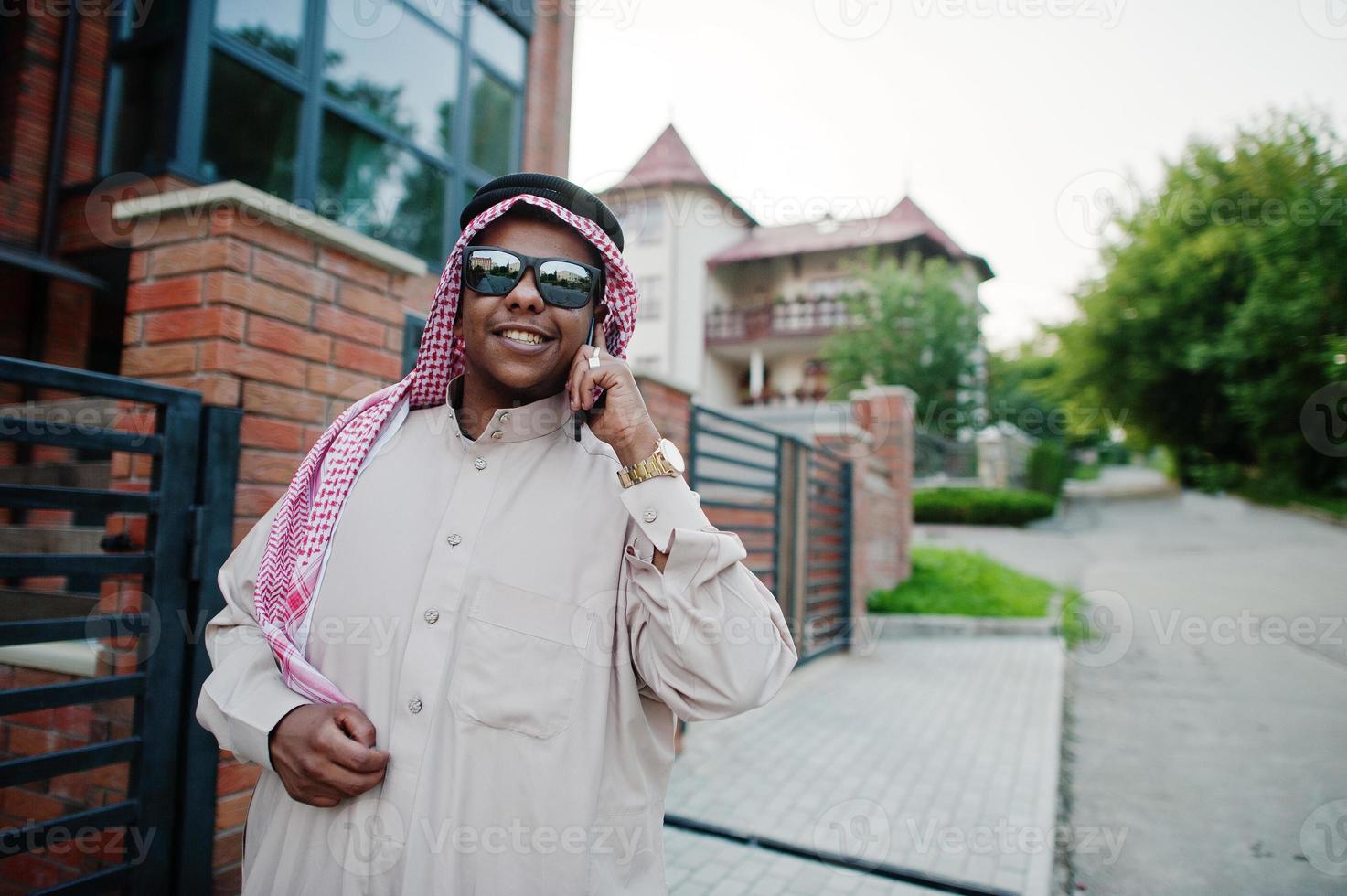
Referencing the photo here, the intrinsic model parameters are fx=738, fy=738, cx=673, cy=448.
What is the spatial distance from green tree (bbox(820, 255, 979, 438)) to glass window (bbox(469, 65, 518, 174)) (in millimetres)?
17070

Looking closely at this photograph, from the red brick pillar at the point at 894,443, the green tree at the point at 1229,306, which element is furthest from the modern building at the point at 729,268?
the red brick pillar at the point at 894,443

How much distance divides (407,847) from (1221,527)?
72.8 ft

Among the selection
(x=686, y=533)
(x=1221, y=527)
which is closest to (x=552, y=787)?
(x=686, y=533)

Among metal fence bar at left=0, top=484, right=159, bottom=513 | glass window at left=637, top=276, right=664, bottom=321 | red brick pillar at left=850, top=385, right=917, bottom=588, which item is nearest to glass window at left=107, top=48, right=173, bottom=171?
metal fence bar at left=0, top=484, right=159, bottom=513

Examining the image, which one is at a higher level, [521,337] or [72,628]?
[521,337]

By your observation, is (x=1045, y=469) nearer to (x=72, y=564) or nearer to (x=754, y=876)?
(x=754, y=876)

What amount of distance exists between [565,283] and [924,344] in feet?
78.6

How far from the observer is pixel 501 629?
1.38 metres

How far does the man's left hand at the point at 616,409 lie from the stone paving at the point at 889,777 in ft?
8.27

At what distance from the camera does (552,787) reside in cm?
133

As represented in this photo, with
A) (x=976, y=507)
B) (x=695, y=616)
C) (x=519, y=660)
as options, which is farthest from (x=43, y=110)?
(x=976, y=507)

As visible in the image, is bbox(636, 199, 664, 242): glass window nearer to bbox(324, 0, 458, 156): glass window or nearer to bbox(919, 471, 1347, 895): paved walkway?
bbox(919, 471, 1347, 895): paved walkway

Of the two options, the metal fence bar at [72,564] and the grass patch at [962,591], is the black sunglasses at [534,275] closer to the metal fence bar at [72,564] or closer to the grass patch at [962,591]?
the metal fence bar at [72,564]

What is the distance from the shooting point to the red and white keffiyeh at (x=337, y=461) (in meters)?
1.47
